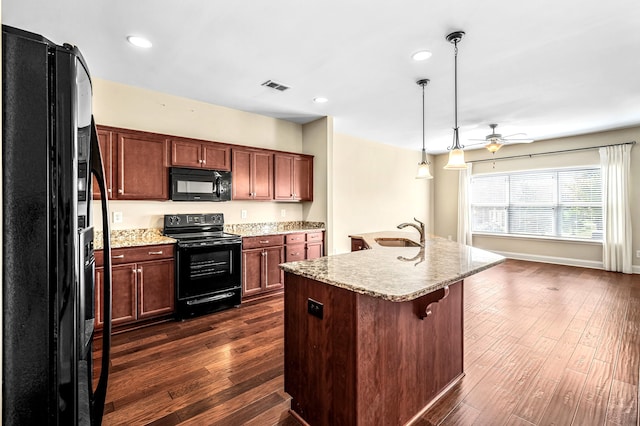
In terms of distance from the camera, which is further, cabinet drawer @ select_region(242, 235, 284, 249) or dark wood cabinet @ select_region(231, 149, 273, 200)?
dark wood cabinet @ select_region(231, 149, 273, 200)

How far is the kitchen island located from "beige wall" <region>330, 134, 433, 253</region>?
3.76 metres

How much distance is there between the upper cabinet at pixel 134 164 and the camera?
3.17 metres

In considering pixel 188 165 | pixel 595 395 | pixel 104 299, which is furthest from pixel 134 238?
pixel 595 395

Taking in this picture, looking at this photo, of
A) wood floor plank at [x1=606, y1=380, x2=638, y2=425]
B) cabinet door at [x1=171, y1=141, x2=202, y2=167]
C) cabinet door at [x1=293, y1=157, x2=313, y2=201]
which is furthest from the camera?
cabinet door at [x1=293, y1=157, x2=313, y2=201]

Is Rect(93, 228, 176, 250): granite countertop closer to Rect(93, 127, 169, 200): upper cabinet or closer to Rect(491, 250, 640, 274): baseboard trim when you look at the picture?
Rect(93, 127, 169, 200): upper cabinet

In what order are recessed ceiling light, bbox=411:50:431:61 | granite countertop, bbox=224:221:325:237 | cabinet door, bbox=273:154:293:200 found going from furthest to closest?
cabinet door, bbox=273:154:293:200, granite countertop, bbox=224:221:325:237, recessed ceiling light, bbox=411:50:431:61

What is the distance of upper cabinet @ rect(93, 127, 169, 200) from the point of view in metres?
3.17

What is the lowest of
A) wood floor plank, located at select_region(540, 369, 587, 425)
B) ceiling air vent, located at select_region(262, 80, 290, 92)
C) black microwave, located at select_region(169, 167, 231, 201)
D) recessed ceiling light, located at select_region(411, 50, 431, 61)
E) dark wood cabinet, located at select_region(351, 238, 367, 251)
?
wood floor plank, located at select_region(540, 369, 587, 425)

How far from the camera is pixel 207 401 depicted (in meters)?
2.00

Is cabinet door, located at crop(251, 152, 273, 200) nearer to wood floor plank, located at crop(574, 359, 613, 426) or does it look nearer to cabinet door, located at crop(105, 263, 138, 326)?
cabinet door, located at crop(105, 263, 138, 326)

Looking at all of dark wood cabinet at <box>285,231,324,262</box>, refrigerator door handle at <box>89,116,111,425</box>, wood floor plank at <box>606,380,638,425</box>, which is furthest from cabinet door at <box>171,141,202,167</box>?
wood floor plank at <box>606,380,638,425</box>

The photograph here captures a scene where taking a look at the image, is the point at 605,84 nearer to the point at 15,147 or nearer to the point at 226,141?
the point at 226,141

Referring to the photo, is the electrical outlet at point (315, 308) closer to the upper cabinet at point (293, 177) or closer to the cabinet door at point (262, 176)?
the cabinet door at point (262, 176)

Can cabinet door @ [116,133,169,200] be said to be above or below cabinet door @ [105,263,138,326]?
above
